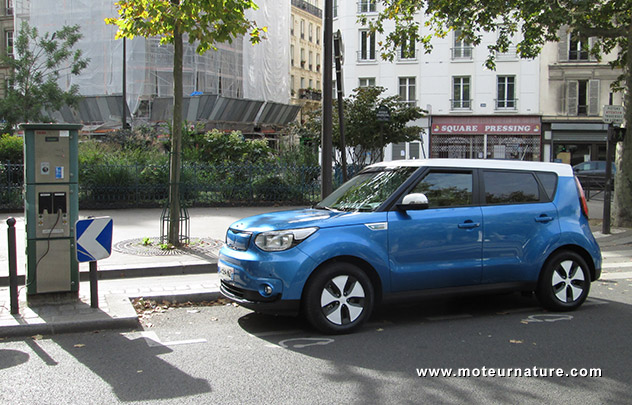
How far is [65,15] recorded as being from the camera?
3600 centimetres

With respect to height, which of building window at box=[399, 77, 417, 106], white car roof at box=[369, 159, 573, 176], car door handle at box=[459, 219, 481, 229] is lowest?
car door handle at box=[459, 219, 481, 229]

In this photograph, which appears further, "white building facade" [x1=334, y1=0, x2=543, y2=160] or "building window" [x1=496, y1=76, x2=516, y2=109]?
"building window" [x1=496, y1=76, x2=516, y2=109]

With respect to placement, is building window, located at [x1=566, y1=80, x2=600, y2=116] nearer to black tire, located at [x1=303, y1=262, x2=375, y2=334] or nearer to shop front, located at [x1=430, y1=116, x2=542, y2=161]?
shop front, located at [x1=430, y1=116, x2=542, y2=161]

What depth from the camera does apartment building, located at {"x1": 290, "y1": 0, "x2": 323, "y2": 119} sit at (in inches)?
2527

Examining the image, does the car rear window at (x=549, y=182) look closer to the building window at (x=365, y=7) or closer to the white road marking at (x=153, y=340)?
the white road marking at (x=153, y=340)

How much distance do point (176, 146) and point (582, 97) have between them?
3724 cm

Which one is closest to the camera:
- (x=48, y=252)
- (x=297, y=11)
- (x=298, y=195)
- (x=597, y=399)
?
(x=597, y=399)

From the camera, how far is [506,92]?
42.0 metres

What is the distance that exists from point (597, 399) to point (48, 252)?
203 inches

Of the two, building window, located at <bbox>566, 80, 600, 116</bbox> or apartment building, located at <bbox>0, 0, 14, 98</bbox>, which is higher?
apartment building, located at <bbox>0, 0, 14, 98</bbox>

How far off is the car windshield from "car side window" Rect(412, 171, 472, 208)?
0.20m

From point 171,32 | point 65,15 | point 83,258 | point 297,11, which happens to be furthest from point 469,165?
point 297,11

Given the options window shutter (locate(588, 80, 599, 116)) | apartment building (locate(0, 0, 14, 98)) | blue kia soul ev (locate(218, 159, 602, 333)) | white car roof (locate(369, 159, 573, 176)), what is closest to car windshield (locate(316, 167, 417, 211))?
blue kia soul ev (locate(218, 159, 602, 333))

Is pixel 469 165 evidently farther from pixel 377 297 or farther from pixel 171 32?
pixel 171 32
